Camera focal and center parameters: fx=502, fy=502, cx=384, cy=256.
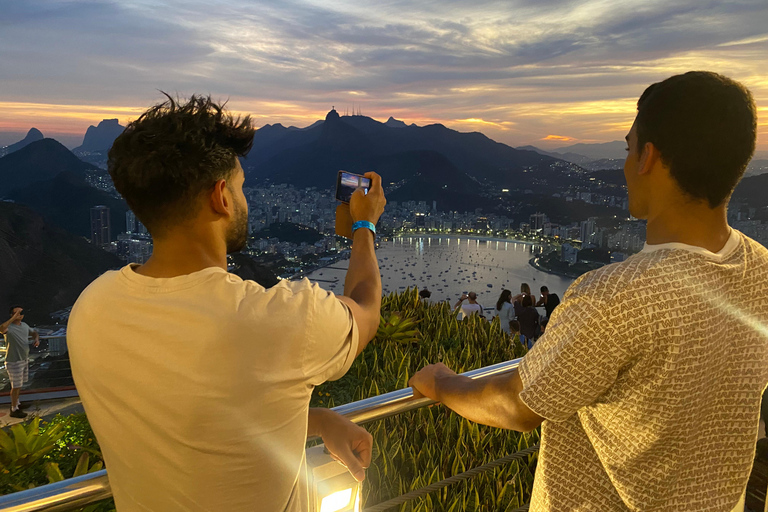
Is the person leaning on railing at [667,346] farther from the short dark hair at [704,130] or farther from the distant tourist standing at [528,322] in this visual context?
the distant tourist standing at [528,322]

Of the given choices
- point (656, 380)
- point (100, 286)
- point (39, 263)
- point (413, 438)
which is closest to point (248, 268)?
point (413, 438)

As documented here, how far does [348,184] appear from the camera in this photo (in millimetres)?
1409

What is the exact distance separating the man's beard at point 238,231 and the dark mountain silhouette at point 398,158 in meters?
72.0

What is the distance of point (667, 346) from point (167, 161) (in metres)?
0.86

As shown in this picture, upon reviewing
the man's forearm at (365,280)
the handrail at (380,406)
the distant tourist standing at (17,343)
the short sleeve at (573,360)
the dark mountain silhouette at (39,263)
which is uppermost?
the man's forearm at (365,280)

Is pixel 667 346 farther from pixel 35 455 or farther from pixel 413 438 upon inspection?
pixel 35 455

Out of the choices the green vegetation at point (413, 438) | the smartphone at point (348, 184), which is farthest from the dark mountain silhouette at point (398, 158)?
the smartphone at point (348, 184)

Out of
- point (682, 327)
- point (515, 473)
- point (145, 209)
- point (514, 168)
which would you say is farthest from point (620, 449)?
point (514, 168)

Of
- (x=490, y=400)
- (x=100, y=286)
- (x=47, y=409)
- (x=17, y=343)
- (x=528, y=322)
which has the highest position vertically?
(x=100, y=286)

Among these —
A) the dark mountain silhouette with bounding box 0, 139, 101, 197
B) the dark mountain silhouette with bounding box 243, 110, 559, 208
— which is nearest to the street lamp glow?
the dark mountain silhouette with bounding box 243, 110, 559, 208

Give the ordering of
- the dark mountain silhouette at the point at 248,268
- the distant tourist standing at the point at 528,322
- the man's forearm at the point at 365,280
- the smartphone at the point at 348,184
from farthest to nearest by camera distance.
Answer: the distant tourist standing at the point at 528,322 → the dark mountain silhouette at the point at 248,268 → the smartphone at the point at 348,184 → the man's forearm at the point at 365,280

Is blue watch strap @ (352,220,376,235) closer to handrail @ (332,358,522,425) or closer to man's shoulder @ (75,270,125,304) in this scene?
handrail @ (332,358,522,425)

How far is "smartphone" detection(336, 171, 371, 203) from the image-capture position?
134 centimetres

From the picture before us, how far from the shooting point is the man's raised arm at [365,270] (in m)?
0.92
